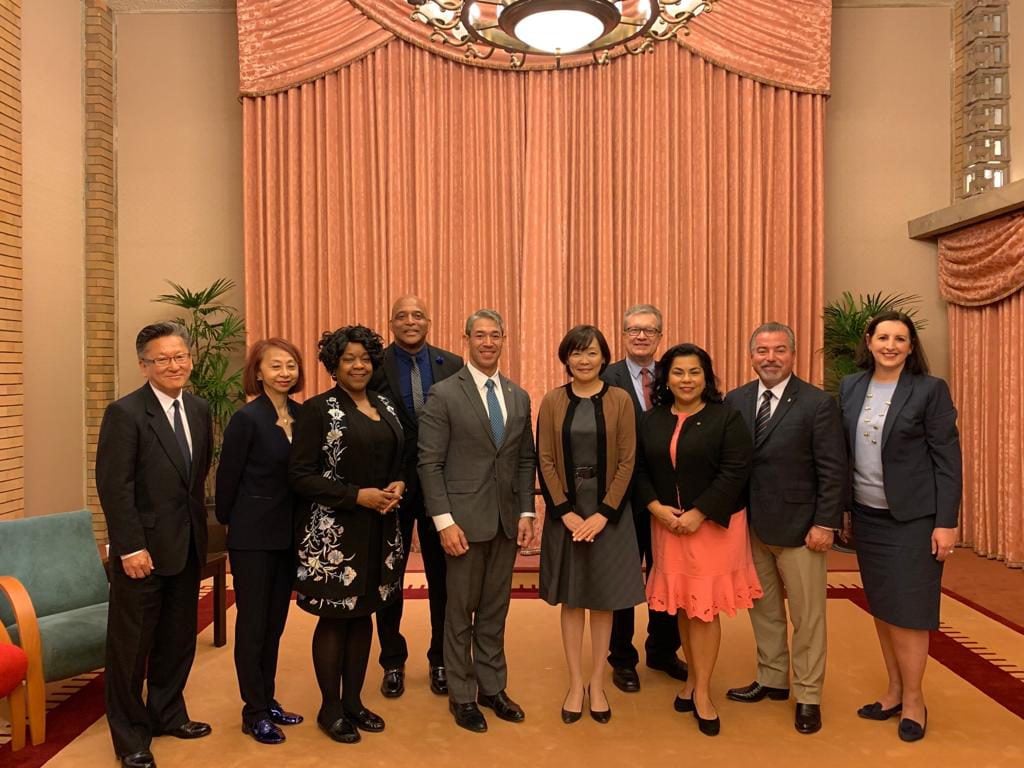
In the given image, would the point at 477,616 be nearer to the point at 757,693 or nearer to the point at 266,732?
the point at 266,732

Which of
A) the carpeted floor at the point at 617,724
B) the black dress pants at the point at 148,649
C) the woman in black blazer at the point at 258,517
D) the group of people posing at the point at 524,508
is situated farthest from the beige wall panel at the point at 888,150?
the black dress pants at the point at 148,649

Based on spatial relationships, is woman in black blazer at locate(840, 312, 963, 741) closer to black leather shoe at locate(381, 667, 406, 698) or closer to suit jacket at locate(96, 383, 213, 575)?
black leather shoe at locate(381, 667, 406, 698)

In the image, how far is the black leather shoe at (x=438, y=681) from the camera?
10.7 feet

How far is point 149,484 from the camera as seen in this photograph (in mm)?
2629

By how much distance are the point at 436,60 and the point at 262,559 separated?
180 inches

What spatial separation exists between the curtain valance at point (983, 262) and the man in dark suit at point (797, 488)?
3212 mm

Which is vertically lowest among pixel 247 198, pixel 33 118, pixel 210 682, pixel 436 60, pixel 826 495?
pixel 210 682

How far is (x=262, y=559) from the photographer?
9.23 ft

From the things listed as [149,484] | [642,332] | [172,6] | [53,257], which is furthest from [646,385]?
[172,6]

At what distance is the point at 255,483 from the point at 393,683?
110cm

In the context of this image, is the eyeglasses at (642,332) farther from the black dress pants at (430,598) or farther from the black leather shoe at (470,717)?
the black leather shoe at (470,717)

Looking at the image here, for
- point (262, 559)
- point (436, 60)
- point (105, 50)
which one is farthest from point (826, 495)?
point (105, 50)

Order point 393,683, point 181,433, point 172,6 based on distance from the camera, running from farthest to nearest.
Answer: point 172,6 < point 393,683 < point 181,433

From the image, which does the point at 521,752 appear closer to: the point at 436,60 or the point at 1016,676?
the point at 1016,676
